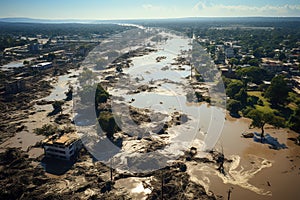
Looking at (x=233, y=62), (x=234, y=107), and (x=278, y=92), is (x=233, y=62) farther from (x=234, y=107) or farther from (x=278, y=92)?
(x=234, y=107)

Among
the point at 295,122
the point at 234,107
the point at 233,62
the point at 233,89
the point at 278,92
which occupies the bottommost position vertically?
the point at 234,107

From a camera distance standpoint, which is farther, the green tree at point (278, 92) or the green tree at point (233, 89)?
the green tree at point (233, 89)

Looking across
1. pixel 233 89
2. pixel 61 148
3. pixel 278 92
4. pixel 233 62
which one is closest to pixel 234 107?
pixel 233 89

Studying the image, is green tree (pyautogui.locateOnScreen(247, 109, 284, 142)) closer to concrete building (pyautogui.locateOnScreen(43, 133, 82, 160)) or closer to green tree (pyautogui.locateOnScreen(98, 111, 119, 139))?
green tree (pyautogui.locateOnScreen(98, 111, 119, 139))

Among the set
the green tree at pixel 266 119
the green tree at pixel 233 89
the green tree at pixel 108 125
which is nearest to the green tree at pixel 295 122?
the green tree at pixel 266 119

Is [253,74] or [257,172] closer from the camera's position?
[257,172]

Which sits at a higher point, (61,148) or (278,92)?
(278,92)

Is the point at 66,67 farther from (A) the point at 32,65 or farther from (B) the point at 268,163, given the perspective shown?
(B) the point at 268,163

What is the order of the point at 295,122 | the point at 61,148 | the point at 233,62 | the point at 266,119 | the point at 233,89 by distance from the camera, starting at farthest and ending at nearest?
the point at 233,62 < the point at 233,89 < the point at 295,122 < the point at 266,119 < the point at 61,148

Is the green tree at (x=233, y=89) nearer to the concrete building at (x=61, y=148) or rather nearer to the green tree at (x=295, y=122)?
the green tree at (x=295, y=122)

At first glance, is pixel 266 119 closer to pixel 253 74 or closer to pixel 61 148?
pixel 61 148

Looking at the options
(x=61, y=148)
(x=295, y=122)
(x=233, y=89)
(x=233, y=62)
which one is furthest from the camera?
(x=233, y=62)
